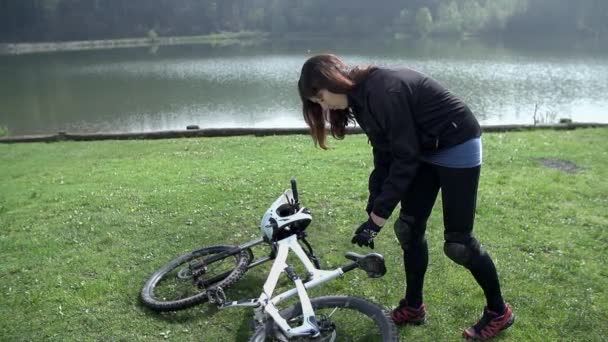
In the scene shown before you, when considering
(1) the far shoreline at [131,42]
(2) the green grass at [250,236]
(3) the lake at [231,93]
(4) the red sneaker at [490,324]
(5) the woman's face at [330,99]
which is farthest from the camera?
(1) the far shoreline at [131,42]

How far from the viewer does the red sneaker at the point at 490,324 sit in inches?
145

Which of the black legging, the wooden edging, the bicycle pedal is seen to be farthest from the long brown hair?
the wooden edging

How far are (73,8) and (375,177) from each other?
90.6 metres

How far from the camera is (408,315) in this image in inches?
154

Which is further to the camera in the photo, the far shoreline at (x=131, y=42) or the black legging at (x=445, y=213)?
the far shoreline at (x=131, y=42)

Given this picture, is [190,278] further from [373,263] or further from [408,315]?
[408,315]

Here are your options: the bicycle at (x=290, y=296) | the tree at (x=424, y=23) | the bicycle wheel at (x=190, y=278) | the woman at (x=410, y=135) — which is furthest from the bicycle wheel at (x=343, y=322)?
the tree at (x=424, y=23)

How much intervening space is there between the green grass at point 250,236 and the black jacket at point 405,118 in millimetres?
1411

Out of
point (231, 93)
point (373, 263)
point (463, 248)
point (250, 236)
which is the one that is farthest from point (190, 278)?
point (231, 93)

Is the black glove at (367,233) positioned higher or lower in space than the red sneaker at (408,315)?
higher

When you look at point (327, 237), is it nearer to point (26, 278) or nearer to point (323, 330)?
point (323, 330)

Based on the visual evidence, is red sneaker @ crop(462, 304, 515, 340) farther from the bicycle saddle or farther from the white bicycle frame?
the white bicycle frame

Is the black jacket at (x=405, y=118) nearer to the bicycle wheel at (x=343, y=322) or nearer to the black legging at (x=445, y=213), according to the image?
the black legging at (x=445, y=213)

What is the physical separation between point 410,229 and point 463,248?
0.38 meters
